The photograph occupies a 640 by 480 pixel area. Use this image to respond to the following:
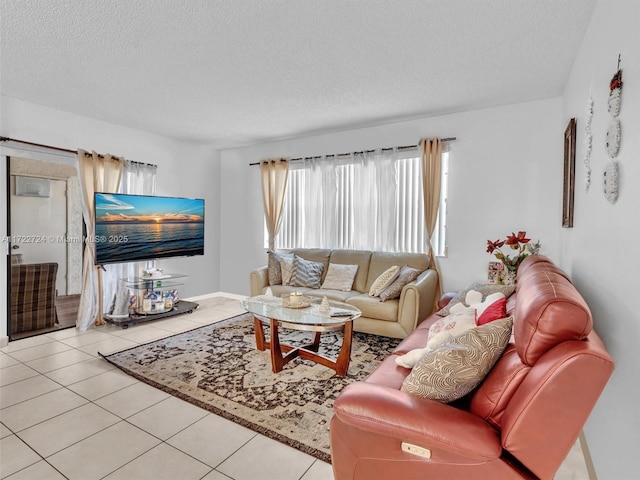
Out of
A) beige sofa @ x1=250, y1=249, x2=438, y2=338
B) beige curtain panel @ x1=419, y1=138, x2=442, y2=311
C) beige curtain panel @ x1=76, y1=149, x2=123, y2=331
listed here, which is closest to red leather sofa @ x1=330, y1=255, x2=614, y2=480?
beige sofa @ x1=250, y1=249, x2=438, y2=338

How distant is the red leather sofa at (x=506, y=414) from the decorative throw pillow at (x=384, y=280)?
7.79ft

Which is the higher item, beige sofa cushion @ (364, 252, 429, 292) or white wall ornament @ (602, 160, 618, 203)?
white wall ornament @ (602, 160, 618, 203)

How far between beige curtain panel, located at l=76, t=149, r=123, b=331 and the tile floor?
46.5 inches

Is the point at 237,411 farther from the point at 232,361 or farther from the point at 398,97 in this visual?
the point at 398,97

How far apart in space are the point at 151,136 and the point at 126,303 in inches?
95.4

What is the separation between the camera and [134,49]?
265 centimetres

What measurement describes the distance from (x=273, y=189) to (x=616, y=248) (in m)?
4.54

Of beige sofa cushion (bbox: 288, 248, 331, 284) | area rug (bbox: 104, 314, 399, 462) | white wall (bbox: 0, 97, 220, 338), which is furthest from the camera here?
beige sofa cushion (bbox: 288, 248, 331, 284)

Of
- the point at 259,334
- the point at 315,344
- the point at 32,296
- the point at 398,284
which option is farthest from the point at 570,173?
the point at 32,296

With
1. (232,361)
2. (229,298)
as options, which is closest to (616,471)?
(232,361)

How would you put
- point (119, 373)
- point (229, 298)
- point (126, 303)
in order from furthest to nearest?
point (229, 298)
point (126, 303)
point (119, 373)

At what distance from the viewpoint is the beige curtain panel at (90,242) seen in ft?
13.9

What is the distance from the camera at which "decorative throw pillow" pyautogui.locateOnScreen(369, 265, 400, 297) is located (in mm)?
3902

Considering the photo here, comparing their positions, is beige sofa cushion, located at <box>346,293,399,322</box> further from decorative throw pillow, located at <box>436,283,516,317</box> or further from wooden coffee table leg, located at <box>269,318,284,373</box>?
wooden coffee table leg, located at <box>269,318,284,373</box>
